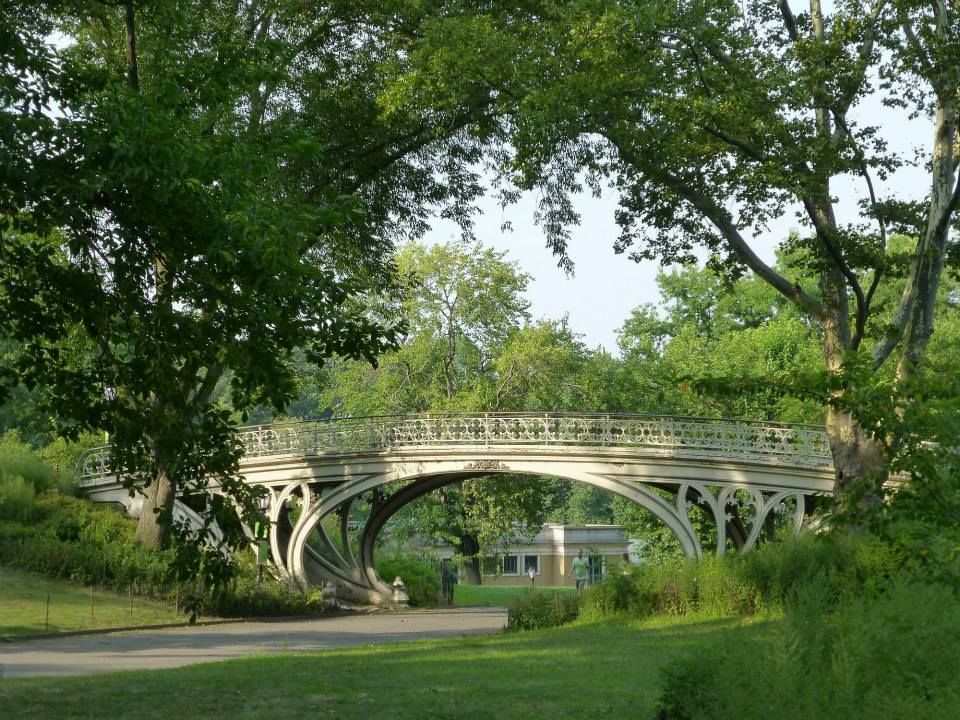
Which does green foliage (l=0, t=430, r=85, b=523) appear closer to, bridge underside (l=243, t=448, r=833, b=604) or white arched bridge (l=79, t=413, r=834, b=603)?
white arched bridge (l=79, t=413, r=834, b=603)

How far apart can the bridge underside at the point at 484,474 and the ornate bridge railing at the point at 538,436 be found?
33 cm

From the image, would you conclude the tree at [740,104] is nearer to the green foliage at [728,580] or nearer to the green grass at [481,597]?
the green foliage at [728,580]

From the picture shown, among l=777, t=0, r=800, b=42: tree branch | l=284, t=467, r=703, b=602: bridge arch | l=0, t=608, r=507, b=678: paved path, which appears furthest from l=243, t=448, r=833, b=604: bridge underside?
l=777, t=0, r=800, b=42: tree branch

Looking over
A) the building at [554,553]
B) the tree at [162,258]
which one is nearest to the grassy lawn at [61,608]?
the tree at [162,258]

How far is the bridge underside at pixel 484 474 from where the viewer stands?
2769 centimetres

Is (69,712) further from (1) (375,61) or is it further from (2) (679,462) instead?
(2) (679,462)

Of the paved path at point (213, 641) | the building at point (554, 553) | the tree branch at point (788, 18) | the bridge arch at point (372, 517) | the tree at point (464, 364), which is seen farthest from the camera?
the building at point (554, 553)

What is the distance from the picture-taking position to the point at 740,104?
17.7 m

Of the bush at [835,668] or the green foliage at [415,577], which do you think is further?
the green foliage at [415,577]

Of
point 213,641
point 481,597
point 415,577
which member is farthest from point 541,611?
point 481,597

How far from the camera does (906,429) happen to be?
29.6ft

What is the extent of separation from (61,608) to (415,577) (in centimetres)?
1400

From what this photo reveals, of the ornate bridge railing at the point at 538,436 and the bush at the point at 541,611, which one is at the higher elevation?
the ornate bridge railing at the point at 538,436

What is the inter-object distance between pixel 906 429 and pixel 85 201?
235 inches
